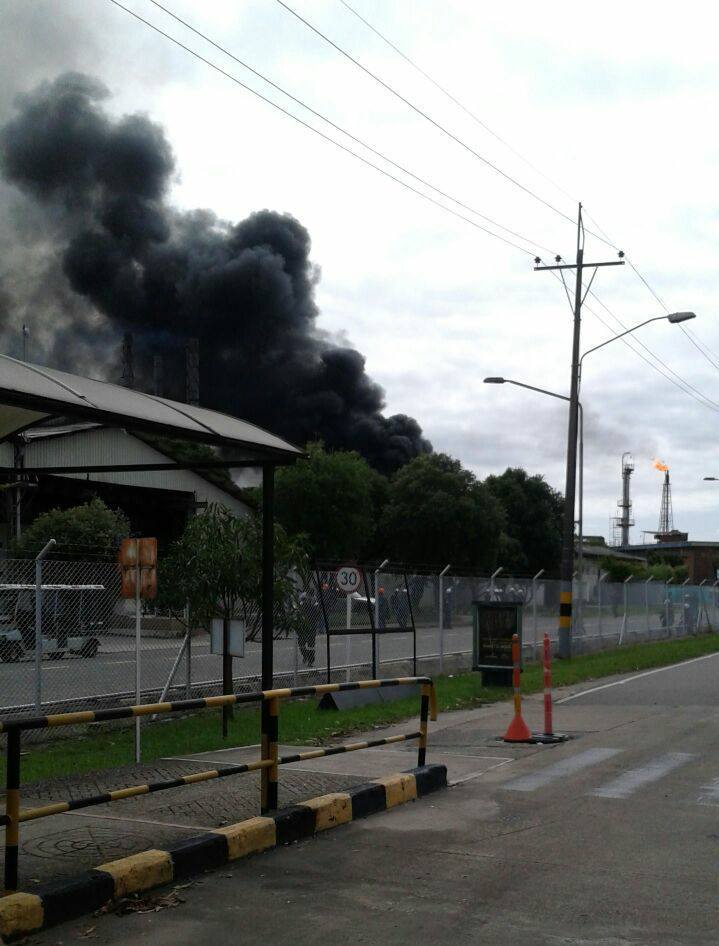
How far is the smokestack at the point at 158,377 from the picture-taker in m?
95.2

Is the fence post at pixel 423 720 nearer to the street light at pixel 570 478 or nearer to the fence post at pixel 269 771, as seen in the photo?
the fence post at pixel 269 771

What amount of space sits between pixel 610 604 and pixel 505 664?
16.3 meters

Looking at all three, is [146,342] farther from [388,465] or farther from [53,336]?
[388,465]

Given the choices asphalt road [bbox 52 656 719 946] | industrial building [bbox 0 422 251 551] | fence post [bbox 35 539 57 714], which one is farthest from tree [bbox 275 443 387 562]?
asphalt road [bbox 52 656 719 946]

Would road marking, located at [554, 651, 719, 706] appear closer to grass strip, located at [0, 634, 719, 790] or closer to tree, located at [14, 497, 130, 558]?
grass strip, located at [0, 634, 719, 790]

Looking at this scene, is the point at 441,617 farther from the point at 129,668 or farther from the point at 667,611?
the point at 667,611

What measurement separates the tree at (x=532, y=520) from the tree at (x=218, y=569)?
53.7m

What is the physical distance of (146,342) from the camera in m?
101

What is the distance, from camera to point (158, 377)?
317 feet

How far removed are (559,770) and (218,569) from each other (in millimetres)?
5053

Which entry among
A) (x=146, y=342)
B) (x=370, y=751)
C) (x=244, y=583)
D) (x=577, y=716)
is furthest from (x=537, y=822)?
(x=146, y=342)

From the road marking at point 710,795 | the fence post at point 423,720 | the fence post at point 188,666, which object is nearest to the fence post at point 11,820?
the fence post at point 423,720

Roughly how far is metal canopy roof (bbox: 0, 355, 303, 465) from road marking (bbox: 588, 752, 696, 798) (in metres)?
4.27

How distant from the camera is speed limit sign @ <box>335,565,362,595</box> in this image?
1781 centimetres
